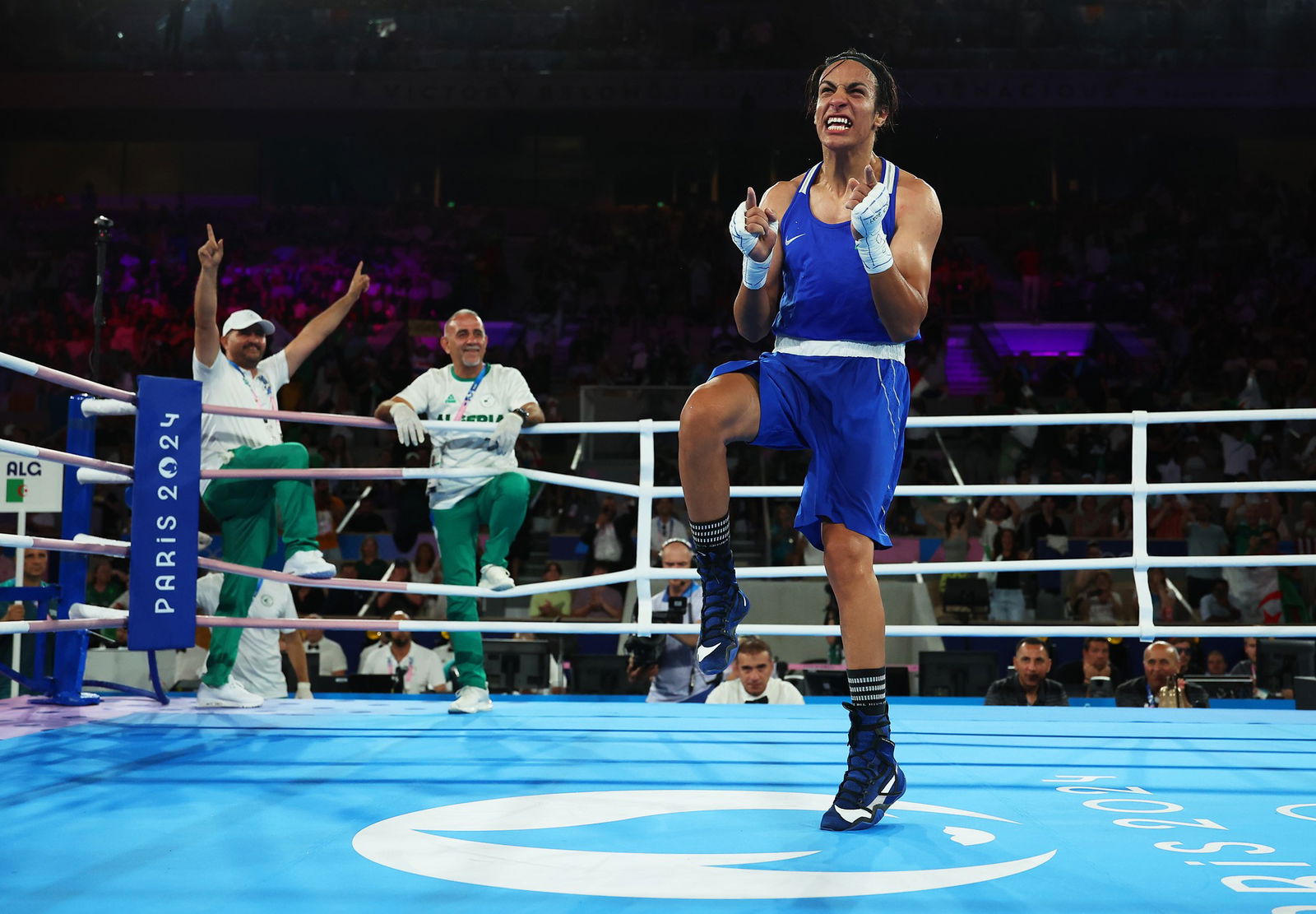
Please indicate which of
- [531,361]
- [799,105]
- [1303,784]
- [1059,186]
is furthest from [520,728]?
[1059,186]

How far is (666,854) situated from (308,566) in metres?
2.05

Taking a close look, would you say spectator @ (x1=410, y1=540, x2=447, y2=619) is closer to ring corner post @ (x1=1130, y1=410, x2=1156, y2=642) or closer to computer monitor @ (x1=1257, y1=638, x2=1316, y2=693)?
computer monitor @ (x1=1257, y1=638, x2=1316, y2=693)

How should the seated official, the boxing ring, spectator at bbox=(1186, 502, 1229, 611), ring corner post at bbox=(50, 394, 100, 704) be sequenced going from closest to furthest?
the boxing ring → ring corner post at bbox=(50, 394, 100, 704) → the seated official → spectator at bbox=(1186, 502, 1229, 611)

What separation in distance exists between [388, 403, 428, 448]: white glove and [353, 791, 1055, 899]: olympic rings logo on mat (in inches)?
63.7

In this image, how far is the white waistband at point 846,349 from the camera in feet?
7.32

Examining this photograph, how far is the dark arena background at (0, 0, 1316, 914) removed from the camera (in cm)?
188

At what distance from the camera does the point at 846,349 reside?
223 centimetres

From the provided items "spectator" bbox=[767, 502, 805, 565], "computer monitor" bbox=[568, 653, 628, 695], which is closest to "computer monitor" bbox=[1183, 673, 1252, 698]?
"computer monitor" bbox=[568, 653, 628, 695]

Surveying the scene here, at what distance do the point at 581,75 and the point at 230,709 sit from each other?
38.9 ft

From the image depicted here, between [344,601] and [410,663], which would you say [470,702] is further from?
[344,601]

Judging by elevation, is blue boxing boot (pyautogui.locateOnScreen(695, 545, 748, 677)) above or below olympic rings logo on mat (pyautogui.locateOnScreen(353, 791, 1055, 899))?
above

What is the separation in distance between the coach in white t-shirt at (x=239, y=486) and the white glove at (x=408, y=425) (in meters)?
0.31

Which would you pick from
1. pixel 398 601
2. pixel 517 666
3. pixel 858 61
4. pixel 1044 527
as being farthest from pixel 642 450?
pixel 1044 527

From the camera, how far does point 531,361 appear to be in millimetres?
11312
